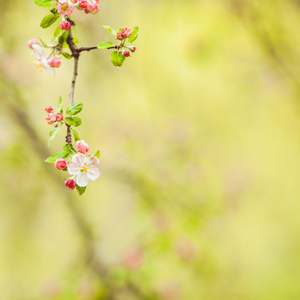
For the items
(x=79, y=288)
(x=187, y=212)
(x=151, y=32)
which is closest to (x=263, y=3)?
(x=151, y=32)

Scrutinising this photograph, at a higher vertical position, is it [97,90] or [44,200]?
[97,90]

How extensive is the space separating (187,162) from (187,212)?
38 centimetres

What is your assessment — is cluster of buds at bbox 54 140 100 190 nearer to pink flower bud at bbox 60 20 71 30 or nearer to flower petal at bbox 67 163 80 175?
flower petal at bbox 67 163 80 175

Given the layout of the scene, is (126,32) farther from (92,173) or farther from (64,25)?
(92,173)

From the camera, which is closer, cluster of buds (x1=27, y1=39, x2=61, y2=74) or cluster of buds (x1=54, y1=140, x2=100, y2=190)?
cluster of buds (x1=54, y1=140, x2=100, y2=190)

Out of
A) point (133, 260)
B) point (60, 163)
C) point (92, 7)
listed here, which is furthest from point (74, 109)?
point (133, 260)

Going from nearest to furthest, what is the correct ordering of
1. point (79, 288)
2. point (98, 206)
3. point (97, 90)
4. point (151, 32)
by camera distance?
1. point (79, 288)
2. point (97, 90)
3. point (151, 32)
4. point (98, 206)

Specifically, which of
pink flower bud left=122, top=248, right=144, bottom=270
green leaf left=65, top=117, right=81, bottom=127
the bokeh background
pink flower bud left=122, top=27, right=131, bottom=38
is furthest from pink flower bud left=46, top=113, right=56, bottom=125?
pink flower bud left=122, top=248, right=144, bottom=270

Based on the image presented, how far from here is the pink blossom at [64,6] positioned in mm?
732

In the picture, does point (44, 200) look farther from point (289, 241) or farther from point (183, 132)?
point (289, 241)

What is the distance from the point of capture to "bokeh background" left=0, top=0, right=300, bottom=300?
211 centimetres

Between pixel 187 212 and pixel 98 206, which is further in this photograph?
pixel 98 206

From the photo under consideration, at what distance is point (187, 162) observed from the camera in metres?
2.55

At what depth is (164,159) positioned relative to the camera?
2.59m
